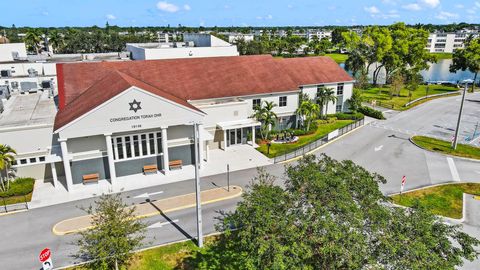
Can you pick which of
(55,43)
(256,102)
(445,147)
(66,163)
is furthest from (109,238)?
(55,43)

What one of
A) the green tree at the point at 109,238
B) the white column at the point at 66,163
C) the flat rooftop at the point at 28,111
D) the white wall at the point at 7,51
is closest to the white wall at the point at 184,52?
the flat rooftop at the point at 28,111

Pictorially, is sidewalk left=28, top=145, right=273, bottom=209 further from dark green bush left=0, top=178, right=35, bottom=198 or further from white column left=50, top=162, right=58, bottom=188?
dark green bush left=0, top=178, right=35, bottom=198

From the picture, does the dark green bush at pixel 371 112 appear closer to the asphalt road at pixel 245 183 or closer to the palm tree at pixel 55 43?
the asphalt road at pixel 245 183

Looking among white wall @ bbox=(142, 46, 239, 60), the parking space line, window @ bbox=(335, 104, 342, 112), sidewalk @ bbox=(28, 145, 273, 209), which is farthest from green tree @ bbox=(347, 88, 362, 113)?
sidewalk @ bbox=(28, 145, 273, 209)

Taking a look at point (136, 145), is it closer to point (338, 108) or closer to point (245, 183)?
point (245, 183)

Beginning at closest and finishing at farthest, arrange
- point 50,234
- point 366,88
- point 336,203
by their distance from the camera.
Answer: point 336,203 → point 50,234 → point 366,88

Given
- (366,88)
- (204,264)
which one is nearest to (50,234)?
(204,264)

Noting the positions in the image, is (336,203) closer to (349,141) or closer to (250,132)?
(250,132)
